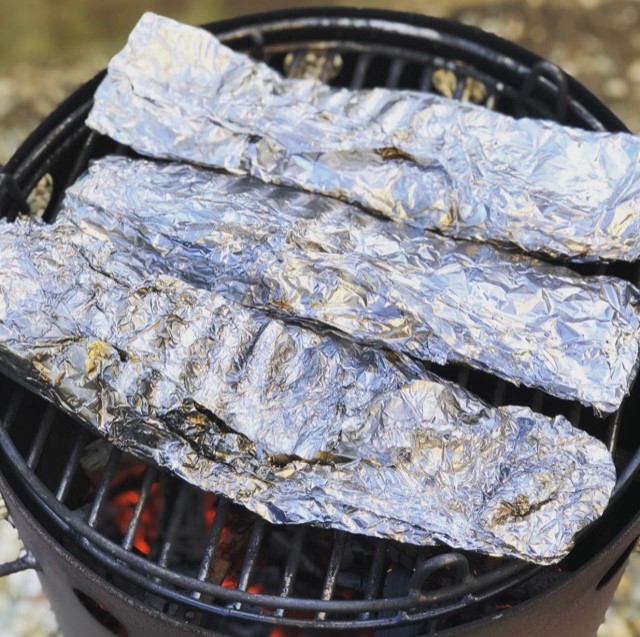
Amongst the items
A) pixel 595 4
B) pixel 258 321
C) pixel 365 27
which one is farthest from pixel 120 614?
pixel 595 4

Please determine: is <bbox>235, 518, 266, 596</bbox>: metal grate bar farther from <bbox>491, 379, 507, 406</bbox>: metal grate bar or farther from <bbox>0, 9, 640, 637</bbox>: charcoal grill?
<bbox>491, 379, 507, 406</bbox>: metal grate bar

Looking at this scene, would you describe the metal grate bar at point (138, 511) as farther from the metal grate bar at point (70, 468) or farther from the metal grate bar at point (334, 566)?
the metal grate bar at point (334, 566)

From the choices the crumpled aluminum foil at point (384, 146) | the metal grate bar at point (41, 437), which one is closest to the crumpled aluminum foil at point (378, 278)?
the crumpled aluminum foil at point (384, 146)

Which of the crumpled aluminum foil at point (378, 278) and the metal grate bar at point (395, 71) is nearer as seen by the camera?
the crumpled aluminum foil at point (378, 278)

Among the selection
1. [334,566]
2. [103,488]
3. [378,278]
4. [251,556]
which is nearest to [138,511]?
[103,488]

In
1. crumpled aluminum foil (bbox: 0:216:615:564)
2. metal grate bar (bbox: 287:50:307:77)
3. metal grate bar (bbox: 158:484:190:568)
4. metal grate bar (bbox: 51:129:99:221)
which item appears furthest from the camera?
metal grate bar (bbox: 287:50:307:77)

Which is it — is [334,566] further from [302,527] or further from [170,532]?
[170,532]

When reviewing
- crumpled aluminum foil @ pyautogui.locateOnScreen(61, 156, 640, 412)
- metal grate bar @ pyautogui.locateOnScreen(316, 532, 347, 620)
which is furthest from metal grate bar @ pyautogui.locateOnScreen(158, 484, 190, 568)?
crumpled aluminum foil @ pyautogui.locateOnScreen(61, 156, 640, 412)
